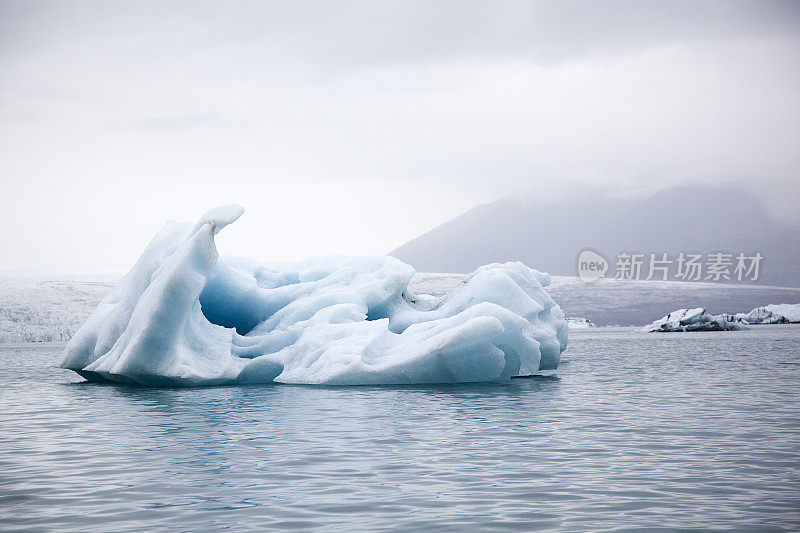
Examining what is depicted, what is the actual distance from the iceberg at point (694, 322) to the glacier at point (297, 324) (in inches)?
1416

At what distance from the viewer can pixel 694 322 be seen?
53531mm

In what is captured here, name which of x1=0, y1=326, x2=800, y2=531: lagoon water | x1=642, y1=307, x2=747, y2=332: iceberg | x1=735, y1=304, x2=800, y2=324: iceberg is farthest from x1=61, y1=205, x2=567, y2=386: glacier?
x1=735, y1=304, x2=800, y2=324: iceberg

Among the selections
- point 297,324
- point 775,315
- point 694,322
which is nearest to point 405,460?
point 297,324

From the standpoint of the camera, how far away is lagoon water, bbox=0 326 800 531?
5.61 meters

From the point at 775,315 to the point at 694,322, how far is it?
2092 centimetres

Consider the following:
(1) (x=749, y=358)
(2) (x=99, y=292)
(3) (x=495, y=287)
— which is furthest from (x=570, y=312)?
(3) (x=495, y=287)

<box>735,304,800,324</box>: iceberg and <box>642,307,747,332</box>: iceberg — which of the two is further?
<box>735,304,800,324</box>: iceberg

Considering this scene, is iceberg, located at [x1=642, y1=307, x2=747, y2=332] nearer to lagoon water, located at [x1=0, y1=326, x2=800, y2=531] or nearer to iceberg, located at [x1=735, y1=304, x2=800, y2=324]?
iceberg, located at [x1=735, y1=304, x2=800, y2=324]

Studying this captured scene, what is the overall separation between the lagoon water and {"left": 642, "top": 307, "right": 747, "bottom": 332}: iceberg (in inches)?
1601

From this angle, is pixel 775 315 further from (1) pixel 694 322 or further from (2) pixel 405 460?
(2) pixel 405 460

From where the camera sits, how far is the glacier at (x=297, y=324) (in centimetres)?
1511

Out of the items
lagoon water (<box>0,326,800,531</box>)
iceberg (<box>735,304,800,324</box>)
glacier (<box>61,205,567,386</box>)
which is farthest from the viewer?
iceberg (<box>735,304,800,324</box>)

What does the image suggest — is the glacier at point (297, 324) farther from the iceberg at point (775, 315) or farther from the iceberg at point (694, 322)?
the iceberg at point (775, 315)

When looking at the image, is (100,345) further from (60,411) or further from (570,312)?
(570,312)
